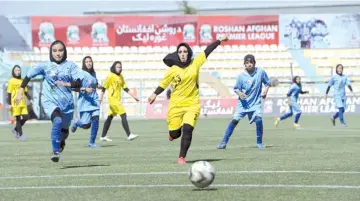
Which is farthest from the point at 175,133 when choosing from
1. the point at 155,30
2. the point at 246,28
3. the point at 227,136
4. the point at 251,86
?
the point at 246,28

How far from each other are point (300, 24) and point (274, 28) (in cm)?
166

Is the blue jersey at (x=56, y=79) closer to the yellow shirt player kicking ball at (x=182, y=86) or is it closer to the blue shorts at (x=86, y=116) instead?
the yellow shirt player kicking ball at (x=182, y=86)

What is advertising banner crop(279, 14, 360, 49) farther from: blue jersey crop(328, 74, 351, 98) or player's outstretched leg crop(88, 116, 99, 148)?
player's outstretched leg crop(88, 116, 99, 148)

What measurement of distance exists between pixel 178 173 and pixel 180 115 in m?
2.48

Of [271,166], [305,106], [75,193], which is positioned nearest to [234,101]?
[305,106]

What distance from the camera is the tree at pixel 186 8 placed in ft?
237

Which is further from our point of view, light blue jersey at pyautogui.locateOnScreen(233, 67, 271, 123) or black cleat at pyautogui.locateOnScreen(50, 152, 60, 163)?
light blue jersey at pyautogui.locateOnScreen(233, 67, 271, 123)

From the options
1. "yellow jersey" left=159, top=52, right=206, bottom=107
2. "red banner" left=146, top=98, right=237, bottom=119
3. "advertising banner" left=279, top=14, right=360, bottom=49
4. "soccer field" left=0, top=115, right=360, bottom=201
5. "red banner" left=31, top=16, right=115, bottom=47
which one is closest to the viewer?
"soccer field" left=0, top=115, right=360, bottom=201

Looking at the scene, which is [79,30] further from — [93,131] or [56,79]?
[56,79]

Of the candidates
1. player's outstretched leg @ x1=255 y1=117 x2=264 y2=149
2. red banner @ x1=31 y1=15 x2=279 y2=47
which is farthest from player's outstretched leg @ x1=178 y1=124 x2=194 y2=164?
red banner @ x1=31 y1=15 x2=279 y2=47

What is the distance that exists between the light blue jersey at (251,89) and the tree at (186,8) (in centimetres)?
5353

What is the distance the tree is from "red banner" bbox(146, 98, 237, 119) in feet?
84.8

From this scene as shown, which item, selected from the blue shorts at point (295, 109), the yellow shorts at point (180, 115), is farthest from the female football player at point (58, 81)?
the blue shorts at point (295, 109)

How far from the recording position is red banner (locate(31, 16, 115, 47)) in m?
58.1
